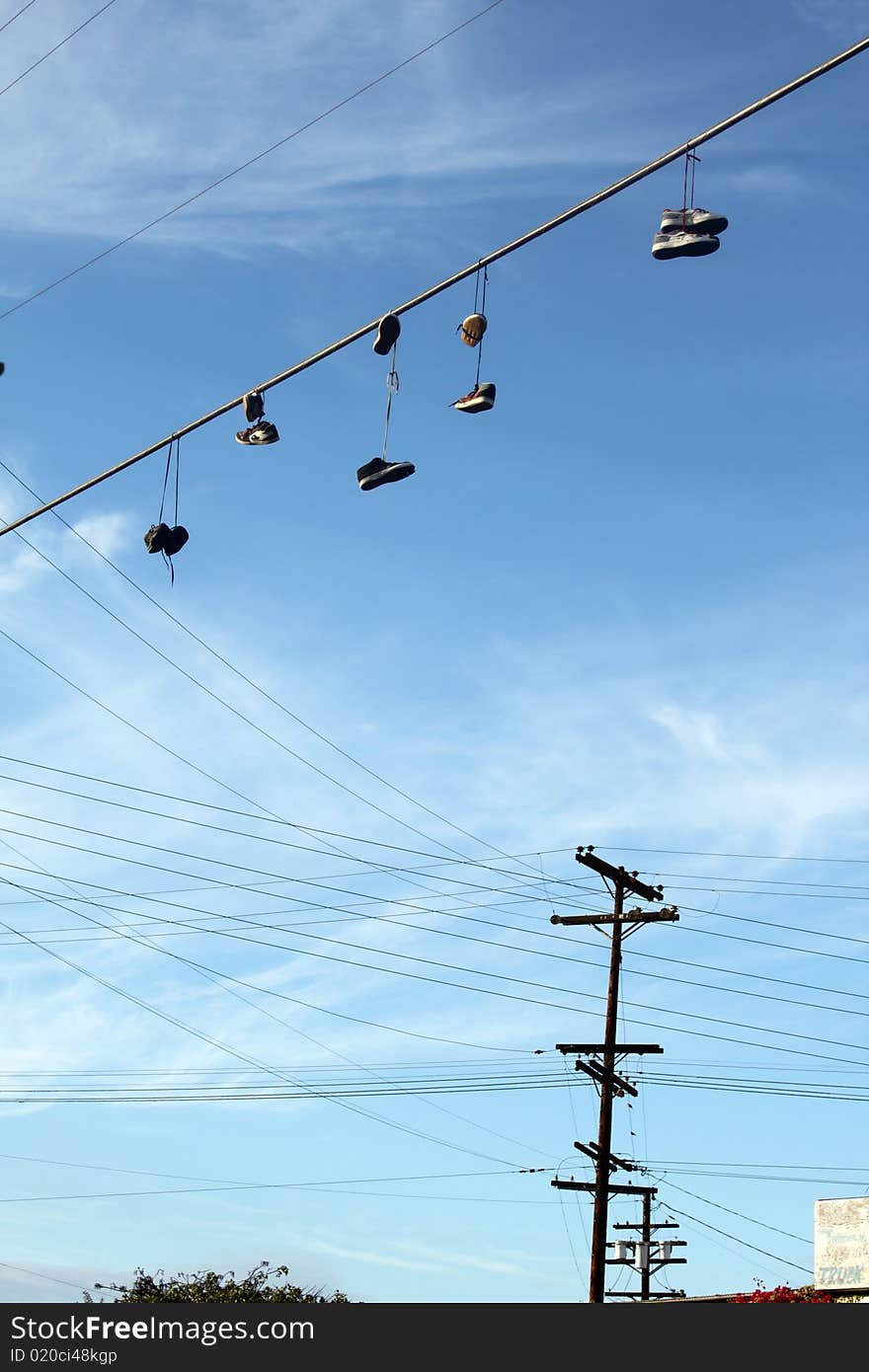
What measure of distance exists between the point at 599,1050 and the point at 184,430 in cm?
1760

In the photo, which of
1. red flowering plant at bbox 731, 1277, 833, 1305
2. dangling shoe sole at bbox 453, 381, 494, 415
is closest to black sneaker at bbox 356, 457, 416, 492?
dangling shoe sole at bbox 453, 381, 494, 415

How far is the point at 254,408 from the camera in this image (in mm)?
11242

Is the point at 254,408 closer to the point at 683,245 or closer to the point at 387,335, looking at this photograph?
the point at 387,335

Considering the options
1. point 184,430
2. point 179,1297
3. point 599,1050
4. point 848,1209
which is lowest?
point 179,1297

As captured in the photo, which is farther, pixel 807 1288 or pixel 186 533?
pixel 807 1288

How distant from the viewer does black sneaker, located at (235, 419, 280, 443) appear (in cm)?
1222

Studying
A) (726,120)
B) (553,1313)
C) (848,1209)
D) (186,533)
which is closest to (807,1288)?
(848,1209)

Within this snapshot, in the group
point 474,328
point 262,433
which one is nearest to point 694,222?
point 474,328

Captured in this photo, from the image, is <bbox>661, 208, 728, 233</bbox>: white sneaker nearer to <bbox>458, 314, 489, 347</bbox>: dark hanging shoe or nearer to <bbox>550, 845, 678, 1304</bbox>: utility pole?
<bbox>458, 314, 489, 347</bbox>: dark hanging shoe

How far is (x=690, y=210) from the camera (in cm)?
965

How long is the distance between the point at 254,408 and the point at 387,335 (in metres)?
1.70

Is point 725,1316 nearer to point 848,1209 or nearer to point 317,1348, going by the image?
point 317,1348

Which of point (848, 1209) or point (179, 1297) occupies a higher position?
point (848, 1209)

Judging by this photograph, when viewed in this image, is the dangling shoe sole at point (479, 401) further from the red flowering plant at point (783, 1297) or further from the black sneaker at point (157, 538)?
the red flowering plant at point (783, 1297)
